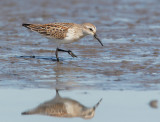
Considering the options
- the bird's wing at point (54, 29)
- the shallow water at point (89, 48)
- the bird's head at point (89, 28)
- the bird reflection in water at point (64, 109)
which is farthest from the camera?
the bird's wing at point (54, 29)

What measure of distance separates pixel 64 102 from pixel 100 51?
16.0ft

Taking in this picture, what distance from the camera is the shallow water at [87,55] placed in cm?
877

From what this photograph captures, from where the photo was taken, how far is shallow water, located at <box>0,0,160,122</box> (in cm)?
877

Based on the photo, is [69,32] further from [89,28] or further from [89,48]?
[89,48]

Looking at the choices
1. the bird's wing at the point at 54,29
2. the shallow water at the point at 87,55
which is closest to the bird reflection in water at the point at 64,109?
the shallow water at the point at 87,55

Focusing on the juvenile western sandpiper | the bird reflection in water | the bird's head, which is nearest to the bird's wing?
the juvenile western sandpiper

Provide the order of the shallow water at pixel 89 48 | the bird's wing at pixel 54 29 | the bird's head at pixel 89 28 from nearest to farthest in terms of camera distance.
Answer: the shallow water at pixel 89 48, the bird's head at pixel 89 28, the bird's wing at pixel 54 29

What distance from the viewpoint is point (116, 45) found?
1344 cm

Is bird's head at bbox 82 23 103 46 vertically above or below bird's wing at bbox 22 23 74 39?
above

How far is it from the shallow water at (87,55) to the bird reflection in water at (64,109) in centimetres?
20

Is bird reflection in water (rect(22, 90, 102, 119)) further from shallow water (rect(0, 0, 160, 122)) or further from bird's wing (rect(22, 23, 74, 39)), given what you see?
bird's wing (rect(22, 23, 74, 39))

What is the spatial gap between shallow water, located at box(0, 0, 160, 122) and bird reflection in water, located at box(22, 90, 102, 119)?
20 cm

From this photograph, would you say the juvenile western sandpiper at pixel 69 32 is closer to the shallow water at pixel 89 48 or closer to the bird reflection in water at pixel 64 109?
the shallow water at pixel 89 48

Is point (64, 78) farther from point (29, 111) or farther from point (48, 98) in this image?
point (29, 111)
